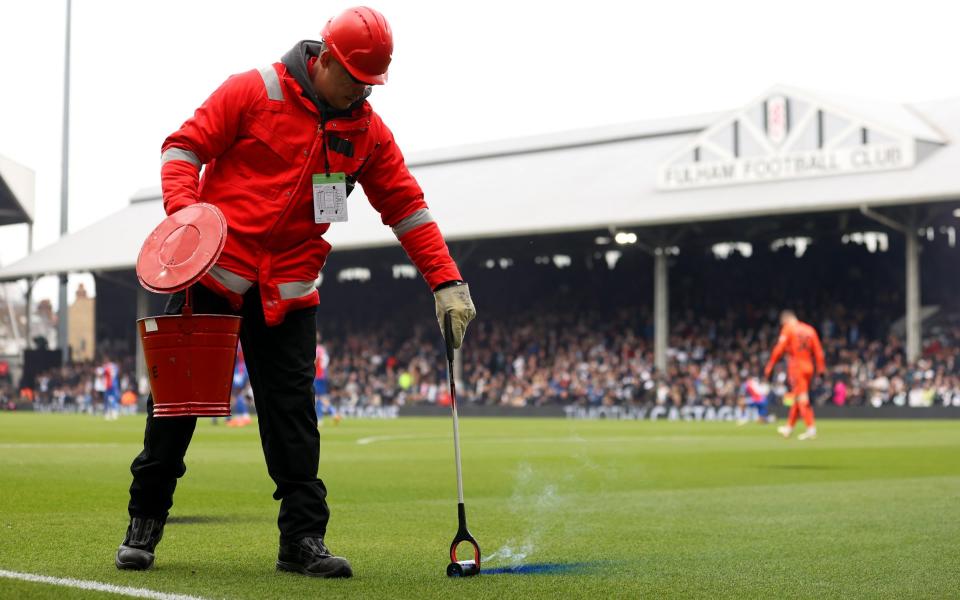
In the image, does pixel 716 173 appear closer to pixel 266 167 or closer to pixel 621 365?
pixel 621 365

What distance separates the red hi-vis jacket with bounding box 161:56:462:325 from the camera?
539 cm

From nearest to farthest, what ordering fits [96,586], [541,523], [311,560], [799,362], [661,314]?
[96,586] → [311,560] → [541,523] → [799,362] → [661,314]

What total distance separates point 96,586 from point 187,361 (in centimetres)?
90

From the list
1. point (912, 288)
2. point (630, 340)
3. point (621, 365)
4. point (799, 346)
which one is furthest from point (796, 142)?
point (799, 346)

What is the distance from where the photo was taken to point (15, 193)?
5150 centimetres

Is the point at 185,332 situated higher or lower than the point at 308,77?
lower

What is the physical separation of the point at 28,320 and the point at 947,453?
44210mm

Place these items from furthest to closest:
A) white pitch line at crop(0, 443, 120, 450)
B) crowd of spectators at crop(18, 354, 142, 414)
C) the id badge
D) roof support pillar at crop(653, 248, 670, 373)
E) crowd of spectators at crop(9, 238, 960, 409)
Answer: crowd of spectators at crop(18, 354, 142, 414) < roof support pillar at crop(653, 248, 670, 373) < crowd of spectators at crop(9, 238, 960, 409) < white pitch line at crop(0, 443, 120, 450) < the id badge

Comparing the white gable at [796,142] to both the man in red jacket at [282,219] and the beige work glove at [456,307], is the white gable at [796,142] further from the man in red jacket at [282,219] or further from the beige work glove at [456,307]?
the man in red jacket at [282,219]

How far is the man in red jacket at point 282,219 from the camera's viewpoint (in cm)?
536

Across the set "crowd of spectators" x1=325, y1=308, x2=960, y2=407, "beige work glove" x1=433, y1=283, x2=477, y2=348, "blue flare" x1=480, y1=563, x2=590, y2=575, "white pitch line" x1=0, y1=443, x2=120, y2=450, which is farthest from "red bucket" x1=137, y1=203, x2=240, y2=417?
"crowd of spectators" x1=325, y1=308, x2=960, y2=407

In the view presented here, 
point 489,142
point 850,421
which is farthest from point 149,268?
point 489,142

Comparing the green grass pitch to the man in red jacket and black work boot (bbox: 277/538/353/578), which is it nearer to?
black work boot (bbox: 277/538/353/578)

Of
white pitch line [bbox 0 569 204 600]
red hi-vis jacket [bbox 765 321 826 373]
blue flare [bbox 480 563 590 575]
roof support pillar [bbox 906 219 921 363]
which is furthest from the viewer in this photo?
roof support pillar [bbox 906 219 921 363]
